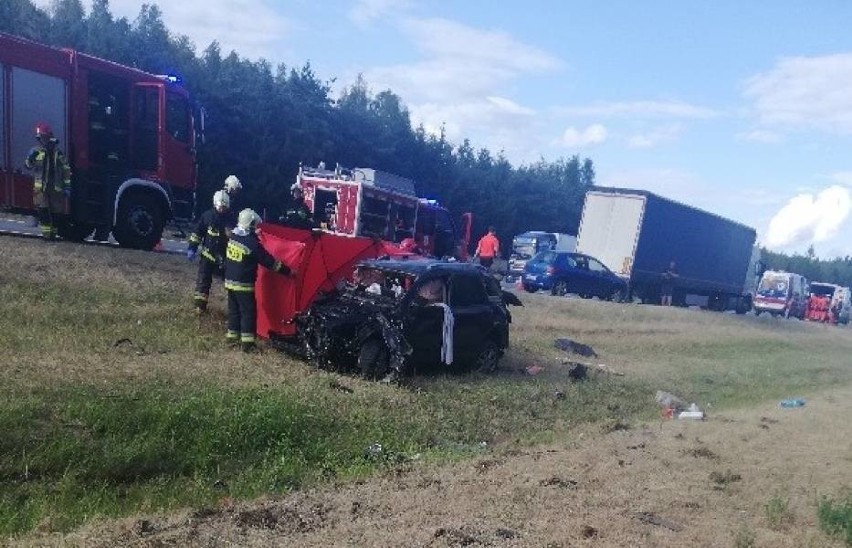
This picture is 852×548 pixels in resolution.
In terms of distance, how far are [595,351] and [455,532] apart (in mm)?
10973

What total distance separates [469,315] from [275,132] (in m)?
26.5

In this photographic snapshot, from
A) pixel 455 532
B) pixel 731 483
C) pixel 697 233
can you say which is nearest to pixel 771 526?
pixel 731 483

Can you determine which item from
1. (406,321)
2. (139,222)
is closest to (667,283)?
(139,222)

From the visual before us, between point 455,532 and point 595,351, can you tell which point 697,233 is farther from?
point 455,532

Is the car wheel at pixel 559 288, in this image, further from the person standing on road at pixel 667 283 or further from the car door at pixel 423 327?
the car door at pixel 423 327

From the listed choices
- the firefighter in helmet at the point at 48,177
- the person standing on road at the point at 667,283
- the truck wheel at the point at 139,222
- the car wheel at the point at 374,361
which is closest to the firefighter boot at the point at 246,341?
the car wheel at the point at 374,361

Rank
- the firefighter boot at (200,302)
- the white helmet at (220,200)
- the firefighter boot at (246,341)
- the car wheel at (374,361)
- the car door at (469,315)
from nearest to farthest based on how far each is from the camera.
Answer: the car wheel at (374,361)
the firefighter boot at (246,341)
the car door at (469,315)
the white helmet at (220,200)
the firefighter boot at (200,302)

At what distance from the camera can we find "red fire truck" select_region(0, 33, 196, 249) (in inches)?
500

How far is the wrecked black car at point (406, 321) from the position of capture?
8953 mm

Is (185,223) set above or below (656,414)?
above

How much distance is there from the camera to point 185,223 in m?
14.5

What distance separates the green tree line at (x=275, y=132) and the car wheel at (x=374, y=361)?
1865cm

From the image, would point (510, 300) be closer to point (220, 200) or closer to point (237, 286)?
point (237, 286)

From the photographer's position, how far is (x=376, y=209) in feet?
63.3
